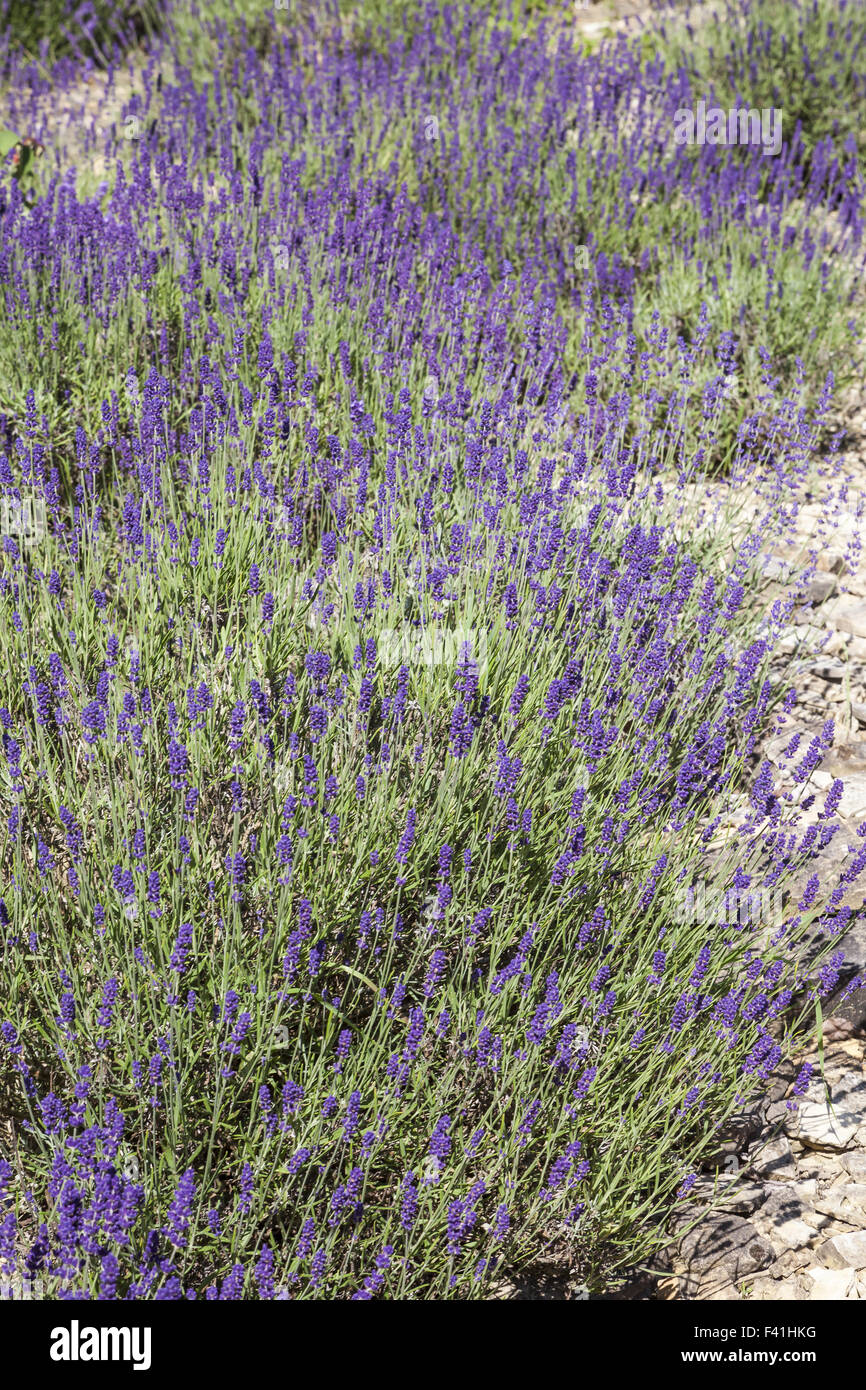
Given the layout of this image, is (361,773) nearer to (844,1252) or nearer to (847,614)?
→ (844,1252)

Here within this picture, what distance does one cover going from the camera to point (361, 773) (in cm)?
227

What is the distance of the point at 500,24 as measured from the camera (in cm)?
745

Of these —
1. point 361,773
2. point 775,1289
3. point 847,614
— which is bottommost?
point 775,1289

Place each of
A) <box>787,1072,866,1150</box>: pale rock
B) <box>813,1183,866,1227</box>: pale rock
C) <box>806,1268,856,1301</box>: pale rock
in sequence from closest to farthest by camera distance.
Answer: <box>806,1268,856,1301</box>: pale rock, <box>813,1183,866,1227</box>: pale rock, <box>787,1072,866,1150</box>: pale rock

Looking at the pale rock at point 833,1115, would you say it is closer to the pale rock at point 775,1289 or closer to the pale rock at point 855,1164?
the pale rock at point 855,1164

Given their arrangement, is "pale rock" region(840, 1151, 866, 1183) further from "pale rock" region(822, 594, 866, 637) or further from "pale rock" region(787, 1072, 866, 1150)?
"pale rock" region(822, 594, 866, 637)

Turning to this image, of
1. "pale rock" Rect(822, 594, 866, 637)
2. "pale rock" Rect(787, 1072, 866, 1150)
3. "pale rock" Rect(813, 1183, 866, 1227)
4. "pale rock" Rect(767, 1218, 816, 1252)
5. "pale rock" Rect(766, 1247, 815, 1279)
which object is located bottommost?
"pale rock" Rect(766, 1247, 815, 1279)

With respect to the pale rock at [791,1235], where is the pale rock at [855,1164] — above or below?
above

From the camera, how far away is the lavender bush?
1980 millimetres

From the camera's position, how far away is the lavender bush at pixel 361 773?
1980 millimetres

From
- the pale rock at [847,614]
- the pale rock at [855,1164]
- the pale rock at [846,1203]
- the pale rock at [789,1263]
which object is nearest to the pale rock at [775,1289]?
the pale rock at [789,1263]

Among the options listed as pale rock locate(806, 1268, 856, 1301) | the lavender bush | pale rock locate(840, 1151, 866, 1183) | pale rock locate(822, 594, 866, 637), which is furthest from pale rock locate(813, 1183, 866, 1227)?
pale rock locate(822, 594, 866, 637)

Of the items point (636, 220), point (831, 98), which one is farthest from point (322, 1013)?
point (831, 98)

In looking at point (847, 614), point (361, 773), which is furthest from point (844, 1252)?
point (847, 614)
